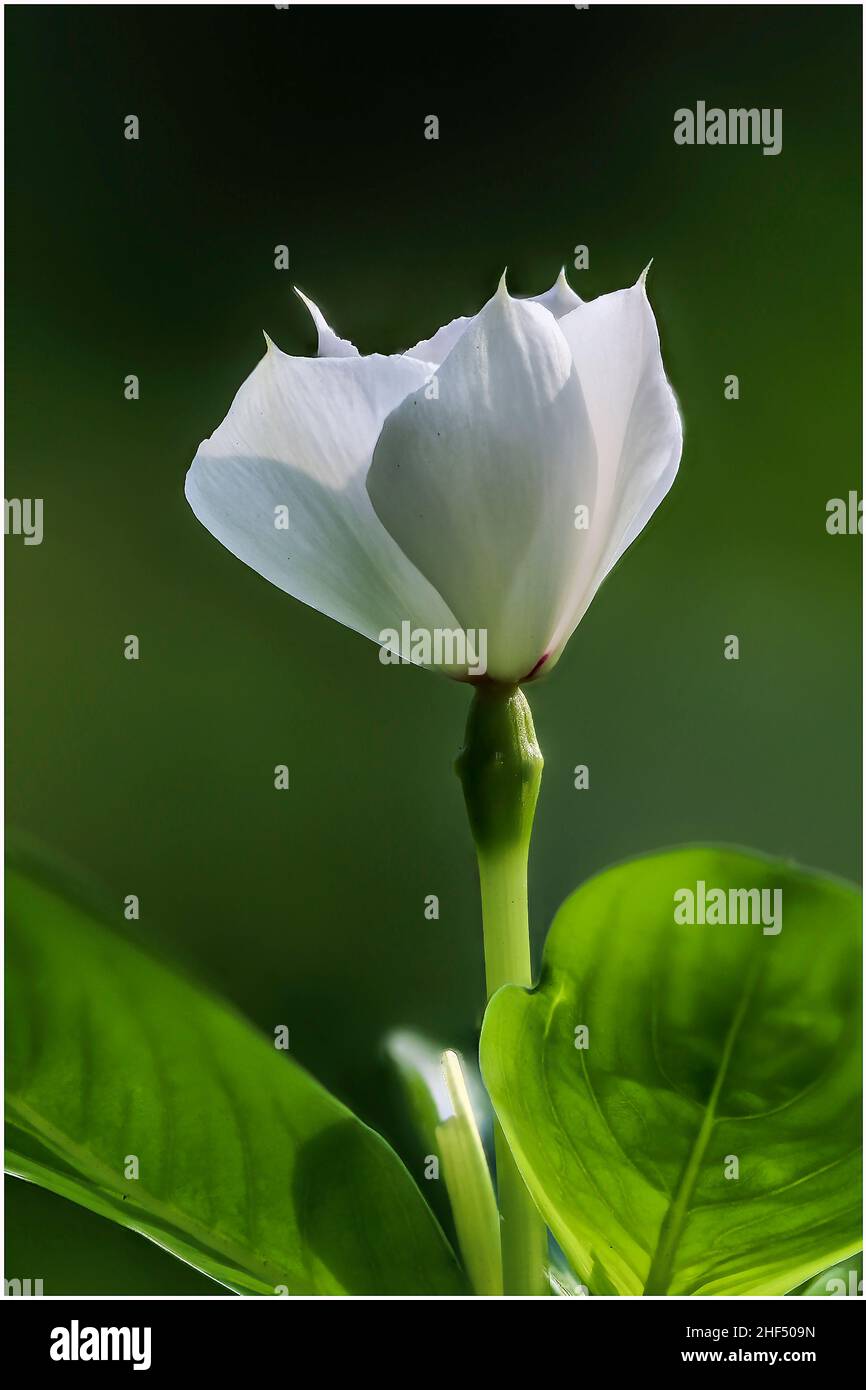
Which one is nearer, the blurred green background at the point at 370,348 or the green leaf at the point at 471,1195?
the green leaf at the point at 471,1195

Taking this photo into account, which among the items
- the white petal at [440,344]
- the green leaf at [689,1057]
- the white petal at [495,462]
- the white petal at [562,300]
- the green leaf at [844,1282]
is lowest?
the green leaf at [844,1282]

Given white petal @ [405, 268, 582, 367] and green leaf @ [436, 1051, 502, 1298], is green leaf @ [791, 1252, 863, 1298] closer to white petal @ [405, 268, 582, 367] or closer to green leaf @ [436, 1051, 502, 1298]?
green leaf @ [436, 1051, 502, 1298]

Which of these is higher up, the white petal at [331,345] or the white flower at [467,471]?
the white petal at [331,345]

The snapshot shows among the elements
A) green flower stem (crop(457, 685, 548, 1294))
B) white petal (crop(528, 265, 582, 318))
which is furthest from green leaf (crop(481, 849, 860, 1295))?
white petal (crop(528, 265, 582, 318))

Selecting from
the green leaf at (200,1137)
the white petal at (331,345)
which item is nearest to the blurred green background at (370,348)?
the green leaf at (200,1137)

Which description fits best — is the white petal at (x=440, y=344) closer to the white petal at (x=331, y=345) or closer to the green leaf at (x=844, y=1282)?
the white petal at (x=331, y=345)

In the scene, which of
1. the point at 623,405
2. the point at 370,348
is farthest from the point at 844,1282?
the point at 370,348
